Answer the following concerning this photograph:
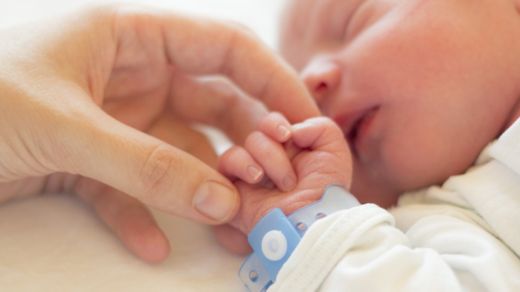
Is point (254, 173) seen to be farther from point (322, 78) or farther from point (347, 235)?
point (322, 78)

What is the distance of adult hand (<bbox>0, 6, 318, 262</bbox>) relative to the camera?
25.6 inches

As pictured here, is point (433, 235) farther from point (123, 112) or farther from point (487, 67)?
point (123, 112)

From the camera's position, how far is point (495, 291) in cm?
62

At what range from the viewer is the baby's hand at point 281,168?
0.75 meters

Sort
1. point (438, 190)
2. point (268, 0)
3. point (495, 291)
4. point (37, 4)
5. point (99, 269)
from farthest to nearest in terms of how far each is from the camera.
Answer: point (268, 0), point (37, 4), point (438, 190), point (99, 269), point (495, 291)

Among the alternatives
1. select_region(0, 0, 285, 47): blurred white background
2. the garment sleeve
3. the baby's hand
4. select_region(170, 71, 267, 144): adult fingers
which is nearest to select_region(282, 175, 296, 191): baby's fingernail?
the baby's hand

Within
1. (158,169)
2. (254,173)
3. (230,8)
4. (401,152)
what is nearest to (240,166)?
(254,173)

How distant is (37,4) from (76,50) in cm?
60

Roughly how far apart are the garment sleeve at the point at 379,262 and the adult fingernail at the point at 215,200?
0.36 feet

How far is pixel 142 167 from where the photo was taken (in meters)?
0.65

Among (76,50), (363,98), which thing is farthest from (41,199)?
(363,98)

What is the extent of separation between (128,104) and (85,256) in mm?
258

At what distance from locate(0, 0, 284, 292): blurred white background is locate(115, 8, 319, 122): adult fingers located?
0.68 feet

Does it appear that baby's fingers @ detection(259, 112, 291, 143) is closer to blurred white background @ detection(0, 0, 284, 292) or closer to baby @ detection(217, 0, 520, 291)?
baby @ detection(217, 0, 520, 291)
